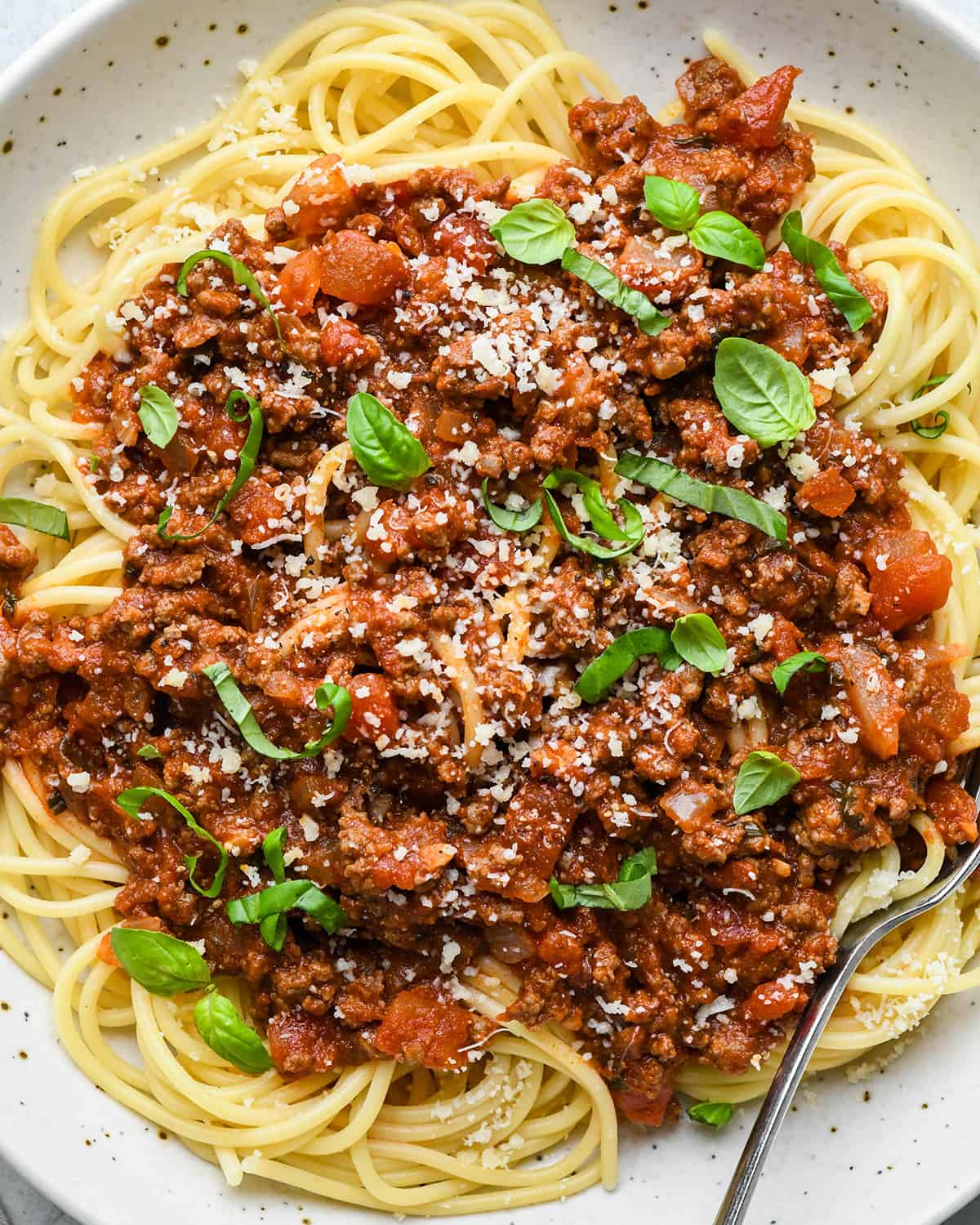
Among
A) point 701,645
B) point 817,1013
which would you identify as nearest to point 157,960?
point 701,645

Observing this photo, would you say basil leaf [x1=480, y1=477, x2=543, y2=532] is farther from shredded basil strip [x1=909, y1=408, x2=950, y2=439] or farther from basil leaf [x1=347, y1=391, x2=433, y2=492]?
shredded basil strip [x1=909, y1=408, x2=950, y2=439]

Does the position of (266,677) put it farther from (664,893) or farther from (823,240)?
(823,240)

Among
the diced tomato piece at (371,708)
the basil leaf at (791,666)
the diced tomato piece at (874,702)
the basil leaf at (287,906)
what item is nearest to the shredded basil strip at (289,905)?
the basil leaf at (287,906)

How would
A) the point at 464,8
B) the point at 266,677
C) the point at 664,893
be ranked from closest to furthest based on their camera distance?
1. the point at 266,677
2. the point at 664,893
3. the point at 464,8

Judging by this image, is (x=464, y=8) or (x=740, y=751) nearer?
(x=740, y=751)

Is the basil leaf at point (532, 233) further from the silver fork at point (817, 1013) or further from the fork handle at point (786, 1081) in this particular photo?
the fork handle at point (786, 1081)

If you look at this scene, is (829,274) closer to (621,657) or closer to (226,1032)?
(621,657)

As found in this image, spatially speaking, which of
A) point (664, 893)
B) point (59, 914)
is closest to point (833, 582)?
point (664, 893)
